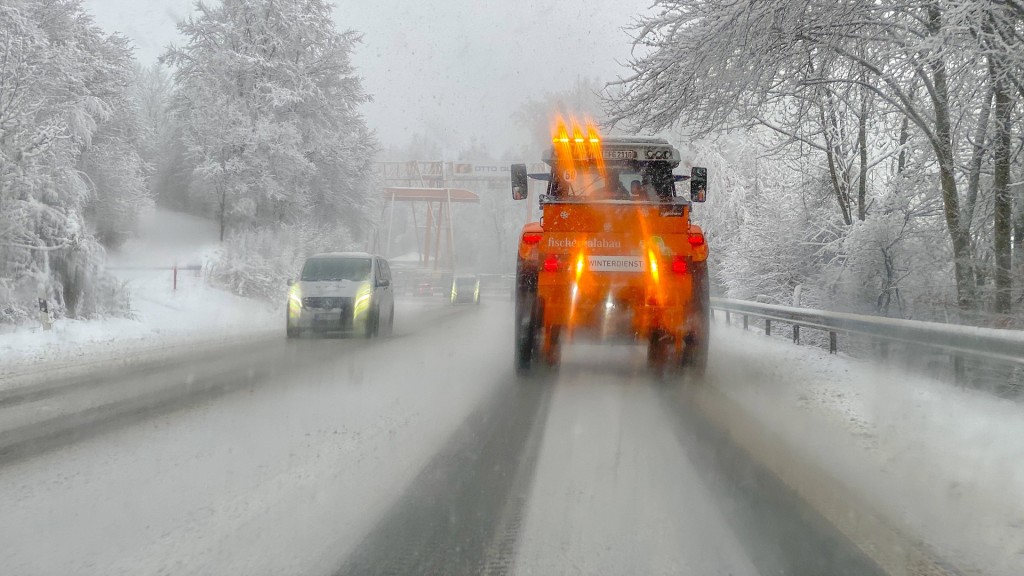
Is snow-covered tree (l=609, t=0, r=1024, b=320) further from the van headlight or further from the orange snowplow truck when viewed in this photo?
the van headlight

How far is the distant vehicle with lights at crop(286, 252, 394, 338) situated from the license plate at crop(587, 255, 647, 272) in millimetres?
7872

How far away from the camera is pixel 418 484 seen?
4.66 metres

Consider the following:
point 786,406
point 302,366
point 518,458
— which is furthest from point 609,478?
point 302,366

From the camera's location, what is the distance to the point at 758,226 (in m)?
23.5

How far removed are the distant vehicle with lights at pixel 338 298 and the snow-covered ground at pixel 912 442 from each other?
7.57m

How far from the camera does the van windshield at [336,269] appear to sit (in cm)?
1584

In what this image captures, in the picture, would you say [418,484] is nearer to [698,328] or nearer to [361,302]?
[698,328]

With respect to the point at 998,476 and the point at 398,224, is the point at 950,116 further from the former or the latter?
the point at 398,224

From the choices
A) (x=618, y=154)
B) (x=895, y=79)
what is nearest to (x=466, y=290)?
(x=895, y=79)

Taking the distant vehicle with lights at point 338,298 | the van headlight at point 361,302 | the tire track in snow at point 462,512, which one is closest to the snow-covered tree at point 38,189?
the distant vehicle with lights at point 338,298

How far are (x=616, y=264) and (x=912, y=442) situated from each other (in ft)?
11.2

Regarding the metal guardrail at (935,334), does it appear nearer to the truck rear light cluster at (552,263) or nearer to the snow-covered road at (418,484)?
the snow-covered road at (418,484)

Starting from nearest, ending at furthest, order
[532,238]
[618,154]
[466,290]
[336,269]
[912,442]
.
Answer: [912,442], [532,238], [618,154], [336,269], [466,290]

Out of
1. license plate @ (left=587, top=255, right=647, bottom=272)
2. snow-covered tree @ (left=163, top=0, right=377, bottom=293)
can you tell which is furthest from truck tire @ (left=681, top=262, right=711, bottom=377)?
snow-covered tree @ (left=163, top=0, right=377, bottom=293)
